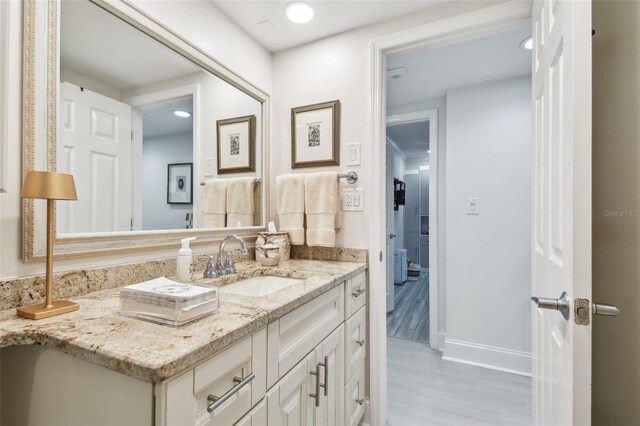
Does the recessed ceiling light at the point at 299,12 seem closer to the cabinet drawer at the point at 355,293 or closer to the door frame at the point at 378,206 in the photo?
the door frame at the point at 378,206

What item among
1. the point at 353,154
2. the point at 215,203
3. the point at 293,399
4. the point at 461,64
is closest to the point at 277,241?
the point at 215,203

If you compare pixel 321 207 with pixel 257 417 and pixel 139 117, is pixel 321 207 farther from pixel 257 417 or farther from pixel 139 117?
pixel 257 417

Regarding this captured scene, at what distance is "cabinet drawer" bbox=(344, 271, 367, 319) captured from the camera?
1.42 m

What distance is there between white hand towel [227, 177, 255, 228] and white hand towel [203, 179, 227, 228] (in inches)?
1.4

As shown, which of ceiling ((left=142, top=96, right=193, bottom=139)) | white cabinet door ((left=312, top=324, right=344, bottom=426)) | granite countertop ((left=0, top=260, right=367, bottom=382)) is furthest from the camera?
ceiling ((left=142, top=96, right=193, bottom=139))

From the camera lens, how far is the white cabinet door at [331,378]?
1150 mm

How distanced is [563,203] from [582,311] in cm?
26

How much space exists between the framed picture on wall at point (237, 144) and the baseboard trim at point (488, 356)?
83.8 inches

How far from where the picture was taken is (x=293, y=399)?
986 millimetres

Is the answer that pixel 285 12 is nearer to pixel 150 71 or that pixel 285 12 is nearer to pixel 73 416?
pixel 150 71

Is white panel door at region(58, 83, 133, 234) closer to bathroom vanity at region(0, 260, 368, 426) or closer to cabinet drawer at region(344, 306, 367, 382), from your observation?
bathroom vanity at region(0, 260, 368, 426)

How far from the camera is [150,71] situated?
1255mm

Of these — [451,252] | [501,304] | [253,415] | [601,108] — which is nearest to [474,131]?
[451,252]

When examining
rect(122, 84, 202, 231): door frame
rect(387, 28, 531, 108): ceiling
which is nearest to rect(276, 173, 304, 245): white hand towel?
rect(122, 84, 202, 231): door frame
